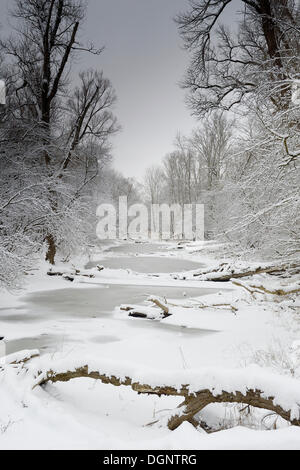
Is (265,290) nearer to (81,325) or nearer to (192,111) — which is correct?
(81,325)

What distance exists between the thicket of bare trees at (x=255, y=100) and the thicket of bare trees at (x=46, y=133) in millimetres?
5177

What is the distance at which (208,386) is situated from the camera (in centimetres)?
257

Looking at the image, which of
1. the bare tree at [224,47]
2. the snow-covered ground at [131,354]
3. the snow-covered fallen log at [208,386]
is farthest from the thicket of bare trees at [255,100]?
the snow-covered fallen log at [208,386]

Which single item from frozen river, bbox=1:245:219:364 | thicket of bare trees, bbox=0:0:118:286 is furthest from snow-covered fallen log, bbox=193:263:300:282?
thicket of bare trees, bbox=0:0:118:286

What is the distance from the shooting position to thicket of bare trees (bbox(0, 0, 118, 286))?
8797mm

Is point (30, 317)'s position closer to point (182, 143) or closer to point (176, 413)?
point (176, 413)

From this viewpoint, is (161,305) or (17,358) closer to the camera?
(17,358)

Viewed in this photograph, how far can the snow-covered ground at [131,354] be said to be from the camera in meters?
2.52

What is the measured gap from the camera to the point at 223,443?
2166mm
